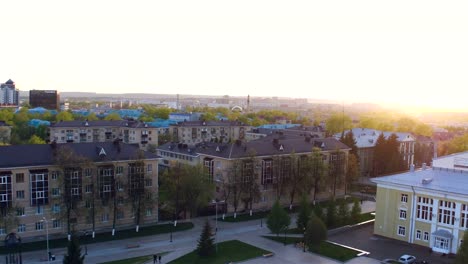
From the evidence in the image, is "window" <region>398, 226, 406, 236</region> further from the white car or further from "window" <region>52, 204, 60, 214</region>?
"window" <region>52, 204, 60, 214</region>

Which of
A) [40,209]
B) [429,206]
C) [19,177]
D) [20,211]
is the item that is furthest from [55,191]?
[429,206]

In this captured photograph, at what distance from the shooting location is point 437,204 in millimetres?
39281

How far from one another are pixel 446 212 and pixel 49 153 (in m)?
36.2

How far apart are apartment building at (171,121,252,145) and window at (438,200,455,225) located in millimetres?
63206

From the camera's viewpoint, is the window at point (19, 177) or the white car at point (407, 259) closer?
the white car at point (407, 259)

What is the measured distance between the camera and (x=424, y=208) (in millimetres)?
40344

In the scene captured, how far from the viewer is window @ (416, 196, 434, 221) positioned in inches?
1571

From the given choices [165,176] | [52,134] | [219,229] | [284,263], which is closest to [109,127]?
[52,134]

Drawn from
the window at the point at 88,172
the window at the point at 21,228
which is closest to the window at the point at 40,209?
the window at the point at 21,228

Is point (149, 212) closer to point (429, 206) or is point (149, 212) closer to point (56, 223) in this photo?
point (56, 223)

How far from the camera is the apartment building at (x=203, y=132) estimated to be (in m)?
101

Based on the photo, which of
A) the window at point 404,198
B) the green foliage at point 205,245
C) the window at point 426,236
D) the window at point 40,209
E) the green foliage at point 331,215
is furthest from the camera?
the green foliage at point 331,215

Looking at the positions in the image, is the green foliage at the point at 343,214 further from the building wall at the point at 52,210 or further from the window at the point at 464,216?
the building wall at the point at 52,210

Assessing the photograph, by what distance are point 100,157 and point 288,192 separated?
77.6 ft
